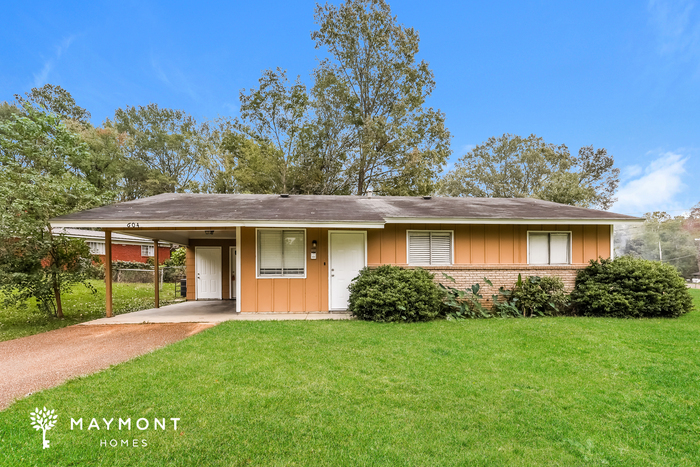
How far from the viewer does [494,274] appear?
878 cm

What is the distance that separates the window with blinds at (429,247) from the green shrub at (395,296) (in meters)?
0.86

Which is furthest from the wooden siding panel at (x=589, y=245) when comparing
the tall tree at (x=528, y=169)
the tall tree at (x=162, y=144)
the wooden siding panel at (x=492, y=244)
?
the tall tree at (x=162, y=144)

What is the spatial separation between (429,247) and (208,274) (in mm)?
8157

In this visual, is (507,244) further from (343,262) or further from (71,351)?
(71,351)

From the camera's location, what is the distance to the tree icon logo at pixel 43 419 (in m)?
2.92

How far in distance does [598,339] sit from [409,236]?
459 centimetres

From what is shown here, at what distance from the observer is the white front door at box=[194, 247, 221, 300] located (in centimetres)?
1173

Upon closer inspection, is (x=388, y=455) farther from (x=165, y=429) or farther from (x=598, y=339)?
(x=598, y=339)

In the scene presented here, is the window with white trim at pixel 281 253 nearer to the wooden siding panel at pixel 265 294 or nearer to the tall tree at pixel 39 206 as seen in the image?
the wooden siding panel at pixel 265 294

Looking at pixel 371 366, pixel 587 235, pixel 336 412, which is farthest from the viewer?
pixel 587 235

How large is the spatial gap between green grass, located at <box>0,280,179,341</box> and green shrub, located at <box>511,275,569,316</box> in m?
11.2

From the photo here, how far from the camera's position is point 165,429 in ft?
9.42

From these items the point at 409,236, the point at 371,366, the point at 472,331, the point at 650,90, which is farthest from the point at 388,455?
the point at 650,90

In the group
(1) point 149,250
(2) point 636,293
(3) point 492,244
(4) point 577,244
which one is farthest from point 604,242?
(1) point 149,250
